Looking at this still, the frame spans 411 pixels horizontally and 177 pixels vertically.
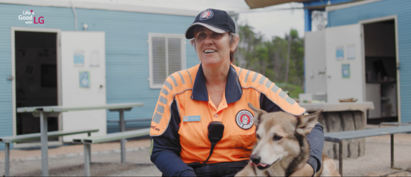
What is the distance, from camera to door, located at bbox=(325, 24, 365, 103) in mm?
8562

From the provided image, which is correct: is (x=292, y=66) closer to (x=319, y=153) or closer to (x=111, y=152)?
(x=111, y=152)

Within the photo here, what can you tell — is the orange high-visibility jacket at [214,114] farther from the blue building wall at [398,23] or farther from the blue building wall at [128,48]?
the blue building wall at [128,48]

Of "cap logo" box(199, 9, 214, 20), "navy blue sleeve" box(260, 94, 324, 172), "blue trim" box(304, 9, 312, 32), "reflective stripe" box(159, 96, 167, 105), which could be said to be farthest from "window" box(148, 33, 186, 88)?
"navy blue sleeve" box(260, 94, 324, 172)

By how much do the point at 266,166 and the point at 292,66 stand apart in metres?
25.9

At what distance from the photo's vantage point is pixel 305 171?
4.36ft

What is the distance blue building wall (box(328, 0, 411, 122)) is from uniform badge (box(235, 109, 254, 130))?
3.18m

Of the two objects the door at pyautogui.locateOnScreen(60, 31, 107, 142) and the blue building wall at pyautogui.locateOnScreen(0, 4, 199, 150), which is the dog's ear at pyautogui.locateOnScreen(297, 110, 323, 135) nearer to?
the door at pyautogui.locateOnScreen(60, 31, 107, 142)

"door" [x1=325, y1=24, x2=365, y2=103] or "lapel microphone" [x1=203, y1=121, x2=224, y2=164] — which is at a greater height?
"door" [x1=325, y1=24, x2=365, y2=103]

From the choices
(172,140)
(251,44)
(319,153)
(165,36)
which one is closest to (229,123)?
(172,140)

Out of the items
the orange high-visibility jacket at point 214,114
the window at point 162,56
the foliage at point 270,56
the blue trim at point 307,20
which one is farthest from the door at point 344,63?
the foliage at point 270,56

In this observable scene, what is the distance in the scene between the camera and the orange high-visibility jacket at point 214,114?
1.68 metres

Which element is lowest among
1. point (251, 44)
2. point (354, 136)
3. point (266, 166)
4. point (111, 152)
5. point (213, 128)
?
point (111, 152)

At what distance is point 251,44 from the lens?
2580 cm

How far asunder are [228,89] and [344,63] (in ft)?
26.3
